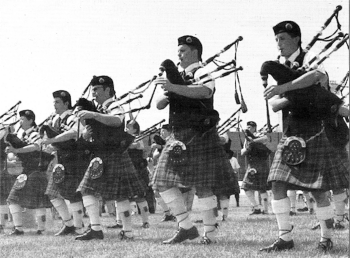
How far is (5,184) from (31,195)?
3.03ft

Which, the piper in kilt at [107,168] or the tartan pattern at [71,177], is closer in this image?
the piper in kilt at [107,168]

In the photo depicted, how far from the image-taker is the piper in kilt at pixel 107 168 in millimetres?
6246

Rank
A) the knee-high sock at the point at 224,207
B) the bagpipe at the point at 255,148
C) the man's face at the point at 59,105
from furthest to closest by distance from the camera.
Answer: the bagpipe at the point at 255,148 → the knee-high sock at the point at 224,207 → the man's face at the point at 59,105

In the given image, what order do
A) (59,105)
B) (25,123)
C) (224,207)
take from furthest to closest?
(224,207) → (25,123) → (59,105)

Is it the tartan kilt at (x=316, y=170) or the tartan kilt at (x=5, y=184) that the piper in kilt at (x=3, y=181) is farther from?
the tartan kilt at (x=316, y=170)

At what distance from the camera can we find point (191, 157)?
A: 5.40 meters

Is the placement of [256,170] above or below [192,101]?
below

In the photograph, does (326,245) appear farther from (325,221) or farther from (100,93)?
(100,93)

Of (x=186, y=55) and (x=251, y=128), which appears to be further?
(x=251, y=128)

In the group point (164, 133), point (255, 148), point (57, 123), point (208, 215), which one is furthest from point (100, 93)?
point (255, 148)

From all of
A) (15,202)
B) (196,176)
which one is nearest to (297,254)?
(196,176)

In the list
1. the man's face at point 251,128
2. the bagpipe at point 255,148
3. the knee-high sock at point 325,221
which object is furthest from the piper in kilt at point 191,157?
the man's face at point 251,128

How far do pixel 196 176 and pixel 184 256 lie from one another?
115cm

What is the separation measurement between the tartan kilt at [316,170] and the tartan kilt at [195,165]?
84 cm
